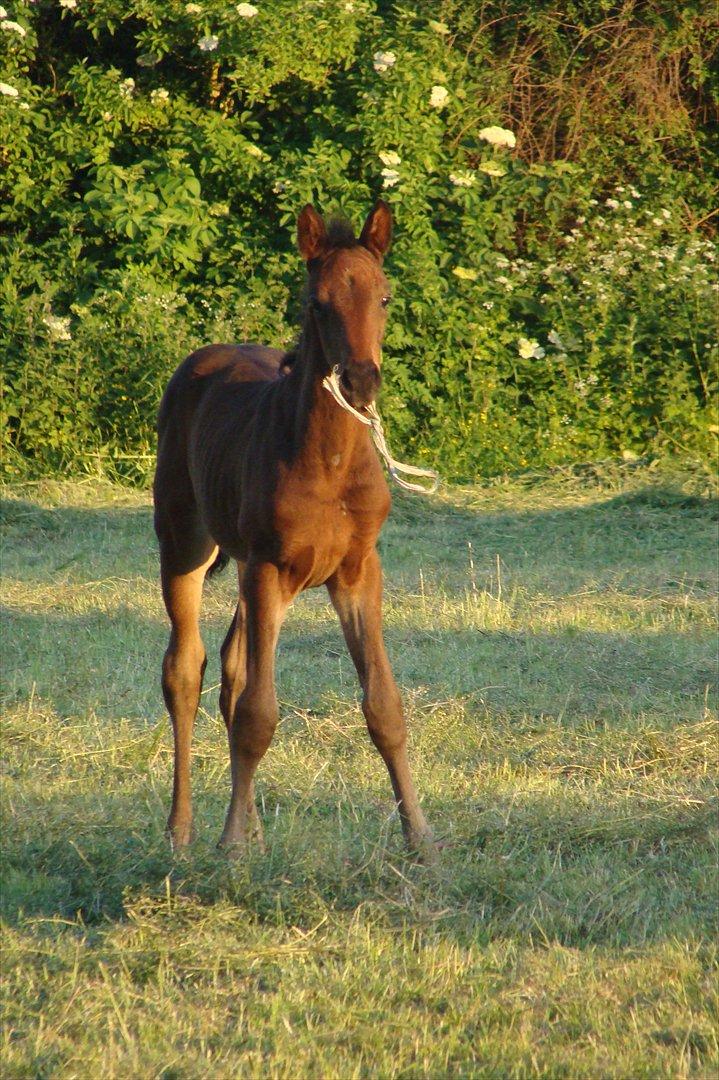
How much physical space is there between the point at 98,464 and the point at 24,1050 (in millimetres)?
8324

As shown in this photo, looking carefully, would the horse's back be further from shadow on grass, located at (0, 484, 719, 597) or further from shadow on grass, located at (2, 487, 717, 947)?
shadow on grass, located at (0, 484, 719, 597)

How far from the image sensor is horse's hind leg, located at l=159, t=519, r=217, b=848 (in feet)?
15.7

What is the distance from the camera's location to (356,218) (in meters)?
11.8

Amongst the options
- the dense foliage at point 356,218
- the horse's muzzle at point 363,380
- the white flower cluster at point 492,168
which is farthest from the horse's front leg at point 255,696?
the white flower cluster at point 492,168

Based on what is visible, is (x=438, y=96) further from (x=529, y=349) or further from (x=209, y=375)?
(x=209, y=375)

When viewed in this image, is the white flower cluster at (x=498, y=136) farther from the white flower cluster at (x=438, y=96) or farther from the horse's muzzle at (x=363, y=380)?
the horse's muzzle at (x=363, y=380)

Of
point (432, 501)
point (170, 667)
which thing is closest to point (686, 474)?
point (432, 501)

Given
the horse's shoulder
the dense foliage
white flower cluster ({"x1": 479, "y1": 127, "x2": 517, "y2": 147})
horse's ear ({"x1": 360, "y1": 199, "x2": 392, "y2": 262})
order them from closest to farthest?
horse's ear ({"x1": 360, "y1": 199, "x2": 392, "y2": 262}), the horse's shoulder, the dense foliage, white flower cluster ({"x1": 479, "y1": 127, "x2": 517, "y2": 147})

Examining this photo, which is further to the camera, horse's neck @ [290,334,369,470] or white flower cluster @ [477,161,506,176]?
white flower cluster @ [477,161,506,176]

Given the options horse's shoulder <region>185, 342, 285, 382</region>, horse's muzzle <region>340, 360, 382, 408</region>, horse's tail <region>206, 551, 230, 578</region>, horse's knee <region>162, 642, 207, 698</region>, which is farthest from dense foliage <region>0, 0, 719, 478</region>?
horse's muzzle <region>340, 360, 382, 408</region>

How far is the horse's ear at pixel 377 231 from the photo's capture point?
4.17 meters

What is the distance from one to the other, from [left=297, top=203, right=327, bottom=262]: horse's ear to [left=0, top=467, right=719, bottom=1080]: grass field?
1695 mm

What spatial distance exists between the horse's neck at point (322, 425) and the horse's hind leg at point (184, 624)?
3.23 feet

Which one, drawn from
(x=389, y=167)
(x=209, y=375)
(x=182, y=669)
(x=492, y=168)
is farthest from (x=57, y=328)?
(x=182, y=669)
